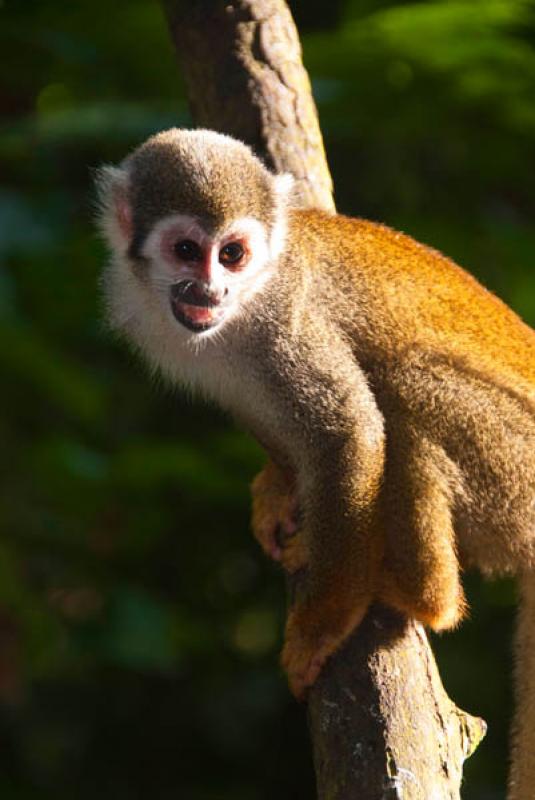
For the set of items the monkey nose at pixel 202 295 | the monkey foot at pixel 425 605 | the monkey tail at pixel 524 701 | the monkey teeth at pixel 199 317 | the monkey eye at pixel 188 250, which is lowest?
the monkey tail at pixel 524 701

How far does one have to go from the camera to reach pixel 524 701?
4.26 meters

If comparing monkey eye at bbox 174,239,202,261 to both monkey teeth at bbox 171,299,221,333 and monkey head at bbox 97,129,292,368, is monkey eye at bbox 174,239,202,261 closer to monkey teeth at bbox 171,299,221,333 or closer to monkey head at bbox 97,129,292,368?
monkey head at bbox 97,129,292,368

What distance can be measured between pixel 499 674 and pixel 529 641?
2199mm

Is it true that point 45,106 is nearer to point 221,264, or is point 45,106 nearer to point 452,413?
point 221,264

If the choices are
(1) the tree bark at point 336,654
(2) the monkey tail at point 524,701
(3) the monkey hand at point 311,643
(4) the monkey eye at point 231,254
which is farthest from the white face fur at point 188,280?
(2) the monkey tail at point 524,701

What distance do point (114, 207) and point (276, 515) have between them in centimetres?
130

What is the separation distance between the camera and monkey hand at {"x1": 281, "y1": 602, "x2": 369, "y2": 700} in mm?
3844

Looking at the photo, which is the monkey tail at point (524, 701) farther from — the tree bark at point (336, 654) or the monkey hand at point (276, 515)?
the monkey hand at point (276, 515)

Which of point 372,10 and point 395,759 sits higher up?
point 372,10

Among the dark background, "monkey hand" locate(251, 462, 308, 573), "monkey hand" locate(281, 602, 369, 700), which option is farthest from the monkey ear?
"monkey hand" locate(281, 602, 369, 700)

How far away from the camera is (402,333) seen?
4.33 metres

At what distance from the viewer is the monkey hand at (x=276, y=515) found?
4.36 meters

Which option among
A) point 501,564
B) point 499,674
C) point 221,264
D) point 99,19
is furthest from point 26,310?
point 499,674

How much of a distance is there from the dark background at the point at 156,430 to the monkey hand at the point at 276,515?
2.56ft
